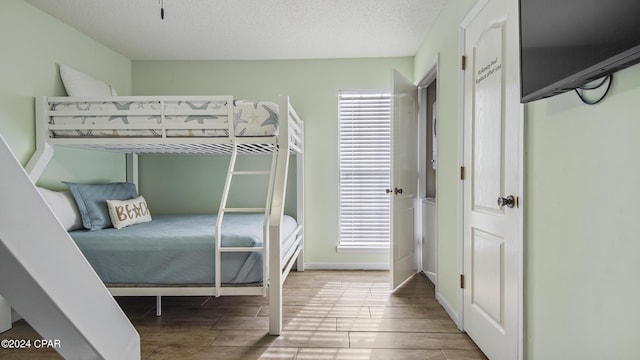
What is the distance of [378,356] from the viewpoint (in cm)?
191

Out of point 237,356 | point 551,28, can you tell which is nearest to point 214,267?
point 237,356

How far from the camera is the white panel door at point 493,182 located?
160cm

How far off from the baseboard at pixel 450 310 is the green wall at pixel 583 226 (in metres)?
0.73

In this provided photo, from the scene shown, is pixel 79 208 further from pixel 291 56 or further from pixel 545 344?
pixel 545 344

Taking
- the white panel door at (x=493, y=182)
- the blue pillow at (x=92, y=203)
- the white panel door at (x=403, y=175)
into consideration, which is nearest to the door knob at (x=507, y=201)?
the white panel door at (x=493, y=182)

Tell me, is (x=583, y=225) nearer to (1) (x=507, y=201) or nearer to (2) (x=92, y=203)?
(1) (x=507, y=201)

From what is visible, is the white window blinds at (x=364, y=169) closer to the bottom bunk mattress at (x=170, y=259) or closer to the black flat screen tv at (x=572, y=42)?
the bottom bunk mattress at (x=170, y=259)

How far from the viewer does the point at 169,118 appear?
2.42 m

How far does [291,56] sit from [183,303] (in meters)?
2.59

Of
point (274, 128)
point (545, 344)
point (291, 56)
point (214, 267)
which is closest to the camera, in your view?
point (545, 344)

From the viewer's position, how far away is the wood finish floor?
1.94 metres

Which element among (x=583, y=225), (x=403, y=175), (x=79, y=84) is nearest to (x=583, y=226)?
(x=583, y=225)

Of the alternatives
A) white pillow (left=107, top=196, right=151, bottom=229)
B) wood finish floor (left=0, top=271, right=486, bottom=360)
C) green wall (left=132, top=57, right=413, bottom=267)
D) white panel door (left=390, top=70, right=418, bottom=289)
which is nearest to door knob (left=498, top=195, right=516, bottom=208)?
wood finish floor (left=0, top=271, right=486, bottom=360)

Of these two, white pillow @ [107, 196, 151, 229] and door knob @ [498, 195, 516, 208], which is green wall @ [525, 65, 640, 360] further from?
white pillow @ [107, 196, 151, 229]
